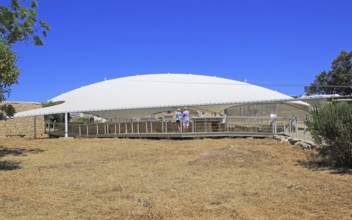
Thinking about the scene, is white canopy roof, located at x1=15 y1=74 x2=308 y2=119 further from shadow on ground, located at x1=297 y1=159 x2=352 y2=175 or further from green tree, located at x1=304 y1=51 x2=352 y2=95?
Result: green tree, located at x1=304 y1=51 x2=352 y2=95

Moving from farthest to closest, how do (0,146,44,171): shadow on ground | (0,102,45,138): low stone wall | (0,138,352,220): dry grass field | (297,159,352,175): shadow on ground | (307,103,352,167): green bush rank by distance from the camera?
(0,102,45,138): low stone wall
(0,146,44,171): shadow on ground
(307,103,352,167): green bush
(297,159,352,175): shadow on ground
(0,138,352,220): dry grass field

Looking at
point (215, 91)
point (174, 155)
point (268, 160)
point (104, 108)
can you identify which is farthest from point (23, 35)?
point (215, 91)

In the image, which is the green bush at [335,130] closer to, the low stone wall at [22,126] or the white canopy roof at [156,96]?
the white canopy roof at [156,96]

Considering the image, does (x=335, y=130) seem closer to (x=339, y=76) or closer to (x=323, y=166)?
(x=323, y=166)

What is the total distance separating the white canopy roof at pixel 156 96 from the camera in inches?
1096

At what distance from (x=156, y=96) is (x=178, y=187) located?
69.7 ft

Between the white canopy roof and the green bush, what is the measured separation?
16.3 m

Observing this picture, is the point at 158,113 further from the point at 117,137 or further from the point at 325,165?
the point at 325,165

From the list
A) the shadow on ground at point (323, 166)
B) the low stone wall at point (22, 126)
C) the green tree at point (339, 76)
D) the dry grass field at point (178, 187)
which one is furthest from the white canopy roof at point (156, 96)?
the green tree at point (339, 76)

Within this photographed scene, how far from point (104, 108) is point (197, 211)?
21.9 m

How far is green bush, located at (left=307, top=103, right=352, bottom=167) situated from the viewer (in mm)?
9938

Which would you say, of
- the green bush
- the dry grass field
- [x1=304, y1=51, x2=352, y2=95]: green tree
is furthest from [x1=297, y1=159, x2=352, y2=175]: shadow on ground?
[x1=304, y1=51, x2=352, y2=95]: green tree

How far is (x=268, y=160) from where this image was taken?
472 inches

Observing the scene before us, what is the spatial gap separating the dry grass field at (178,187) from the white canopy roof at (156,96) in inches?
549
